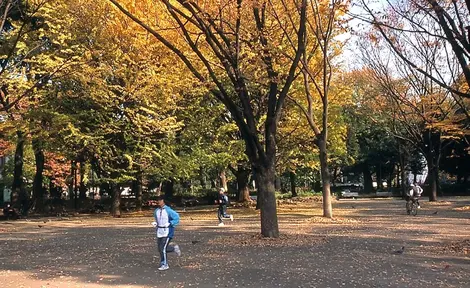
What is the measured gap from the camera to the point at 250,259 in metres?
10.4

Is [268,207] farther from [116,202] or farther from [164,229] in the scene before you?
[116,202]

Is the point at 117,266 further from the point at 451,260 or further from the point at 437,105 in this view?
the point at 437,105

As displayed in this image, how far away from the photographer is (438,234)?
14562mm

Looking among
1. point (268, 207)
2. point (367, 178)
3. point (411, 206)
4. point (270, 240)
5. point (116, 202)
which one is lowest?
point (270, 240)

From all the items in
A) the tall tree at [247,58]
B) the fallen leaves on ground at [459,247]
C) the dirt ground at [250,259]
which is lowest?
the fallen leaves on ground at [459,247]

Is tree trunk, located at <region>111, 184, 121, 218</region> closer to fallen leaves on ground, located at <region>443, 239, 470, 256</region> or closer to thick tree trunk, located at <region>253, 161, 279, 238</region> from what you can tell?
thick tree trunk, located at <region>253, 161, 279, 238</region>

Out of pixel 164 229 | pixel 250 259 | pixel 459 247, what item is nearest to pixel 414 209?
pixel 459 247

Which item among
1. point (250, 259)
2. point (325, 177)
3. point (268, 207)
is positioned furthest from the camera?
point (325, 177)

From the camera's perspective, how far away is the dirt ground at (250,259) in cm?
824

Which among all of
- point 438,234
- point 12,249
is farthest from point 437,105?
point 12,249

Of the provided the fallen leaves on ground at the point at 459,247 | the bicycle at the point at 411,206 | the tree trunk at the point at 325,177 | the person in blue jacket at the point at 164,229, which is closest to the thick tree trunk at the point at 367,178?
the bicycle at the point at 411,206

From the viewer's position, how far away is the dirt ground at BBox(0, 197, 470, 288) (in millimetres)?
8242

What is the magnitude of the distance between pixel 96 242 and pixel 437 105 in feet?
73.3

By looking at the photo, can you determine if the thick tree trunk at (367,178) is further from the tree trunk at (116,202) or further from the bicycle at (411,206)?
the tree trunk at (116,202)
